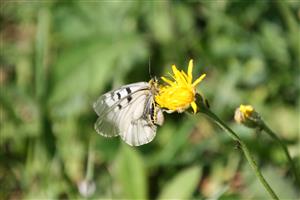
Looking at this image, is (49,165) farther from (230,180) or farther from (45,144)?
(230,180)

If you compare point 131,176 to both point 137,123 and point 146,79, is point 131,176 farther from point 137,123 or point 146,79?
point 146,79

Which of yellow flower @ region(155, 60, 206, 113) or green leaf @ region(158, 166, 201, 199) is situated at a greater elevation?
yellow flower @ region(155, 60, 206, 113)

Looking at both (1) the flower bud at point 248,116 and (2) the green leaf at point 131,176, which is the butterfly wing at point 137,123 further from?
(2) the green leaf at point 131,176

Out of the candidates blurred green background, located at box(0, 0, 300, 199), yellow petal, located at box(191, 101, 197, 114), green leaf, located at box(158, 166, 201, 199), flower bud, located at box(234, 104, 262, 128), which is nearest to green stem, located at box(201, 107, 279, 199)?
yellow petal, located at box(191, 101, 197, 114)

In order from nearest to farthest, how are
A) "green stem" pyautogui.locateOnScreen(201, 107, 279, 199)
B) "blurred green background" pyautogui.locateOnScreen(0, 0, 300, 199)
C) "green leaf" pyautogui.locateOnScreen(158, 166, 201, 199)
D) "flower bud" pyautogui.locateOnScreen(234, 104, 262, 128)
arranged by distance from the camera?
"green stem" pyautogui.locateOnScreen(201, 107, 279, 199), "flower bud" pyautogui.locateOnScreen(234, 104, 262, 128), "green leaf" pyautogui.locateOnScreen(158, 166, 201, 199), "blurred green background" pyautogui.locateOnScreen(0, 0, 300, 199)

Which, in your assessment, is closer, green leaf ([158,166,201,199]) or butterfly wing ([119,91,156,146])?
butterfly wing ([119,91,156,146])

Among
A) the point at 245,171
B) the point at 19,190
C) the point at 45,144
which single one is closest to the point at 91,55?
the point at 45,144

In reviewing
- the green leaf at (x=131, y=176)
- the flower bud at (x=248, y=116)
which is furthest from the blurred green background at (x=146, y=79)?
the flower bud at (x=248, y=116)

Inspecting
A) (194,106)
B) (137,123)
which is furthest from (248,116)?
(137,123)

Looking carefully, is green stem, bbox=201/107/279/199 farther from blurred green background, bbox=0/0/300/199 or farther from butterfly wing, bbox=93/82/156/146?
blurred green background, bbox=0/0/300/199
